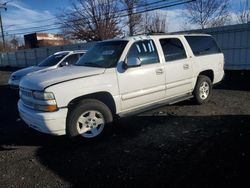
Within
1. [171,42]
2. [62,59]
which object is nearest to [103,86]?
[171,42]

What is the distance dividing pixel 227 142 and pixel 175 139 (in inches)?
35.7

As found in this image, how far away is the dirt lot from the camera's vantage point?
3406 millimetres

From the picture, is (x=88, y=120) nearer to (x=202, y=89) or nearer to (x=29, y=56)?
(x=202, y=89)

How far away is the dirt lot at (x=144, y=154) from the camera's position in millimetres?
3406

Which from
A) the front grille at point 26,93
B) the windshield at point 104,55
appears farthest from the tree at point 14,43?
the front grille at point 26,93

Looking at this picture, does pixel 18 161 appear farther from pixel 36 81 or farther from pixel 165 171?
pixel 165 171

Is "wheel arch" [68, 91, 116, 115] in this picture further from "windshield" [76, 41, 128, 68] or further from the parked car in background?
the parked car in background

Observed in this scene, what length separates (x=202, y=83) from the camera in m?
6.75

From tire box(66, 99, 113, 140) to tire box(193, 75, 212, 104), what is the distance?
288 cm

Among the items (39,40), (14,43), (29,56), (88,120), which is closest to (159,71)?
(88,120)

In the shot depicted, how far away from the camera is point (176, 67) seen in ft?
19.2

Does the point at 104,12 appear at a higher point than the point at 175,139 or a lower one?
higher

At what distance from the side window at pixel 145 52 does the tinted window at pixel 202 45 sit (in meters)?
1.44

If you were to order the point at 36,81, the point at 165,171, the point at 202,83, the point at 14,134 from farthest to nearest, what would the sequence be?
1. the point at 202,83
2. the point at 14,134
3. the point at 36,81
4. the point at 165,171
